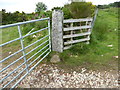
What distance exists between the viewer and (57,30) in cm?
369

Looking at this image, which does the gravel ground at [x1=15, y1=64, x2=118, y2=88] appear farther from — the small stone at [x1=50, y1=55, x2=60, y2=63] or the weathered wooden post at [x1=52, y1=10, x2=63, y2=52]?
the weathered wooden post at [x1=52, y1=10, x2=63, y2=52]

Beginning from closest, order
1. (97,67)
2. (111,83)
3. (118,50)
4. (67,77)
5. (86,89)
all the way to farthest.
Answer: (86,89) → (111,83) → (67,77) → (97,67) → (118,50)

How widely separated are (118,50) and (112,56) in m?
0.70

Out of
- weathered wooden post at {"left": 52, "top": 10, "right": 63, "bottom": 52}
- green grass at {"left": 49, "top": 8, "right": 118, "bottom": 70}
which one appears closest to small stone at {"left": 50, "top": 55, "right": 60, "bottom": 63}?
green grass at {"left": 49, "top": 8, "right": 118, "bottom": 70}

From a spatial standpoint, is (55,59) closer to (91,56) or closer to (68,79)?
(68,79)

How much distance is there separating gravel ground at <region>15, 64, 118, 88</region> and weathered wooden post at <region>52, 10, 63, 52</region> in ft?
3.19

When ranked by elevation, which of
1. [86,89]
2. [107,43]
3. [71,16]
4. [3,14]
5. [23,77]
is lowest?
[86,89]

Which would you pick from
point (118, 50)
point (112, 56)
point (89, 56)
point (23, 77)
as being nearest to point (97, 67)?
point (89, 56)

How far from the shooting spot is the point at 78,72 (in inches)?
122

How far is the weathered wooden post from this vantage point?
3.54 meters

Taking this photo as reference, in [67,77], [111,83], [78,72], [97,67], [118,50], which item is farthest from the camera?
[118,50]

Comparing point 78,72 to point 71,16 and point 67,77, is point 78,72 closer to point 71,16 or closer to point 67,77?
point 67,77

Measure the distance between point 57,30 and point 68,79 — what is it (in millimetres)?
1668

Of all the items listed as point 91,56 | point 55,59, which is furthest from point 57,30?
point 91,56
